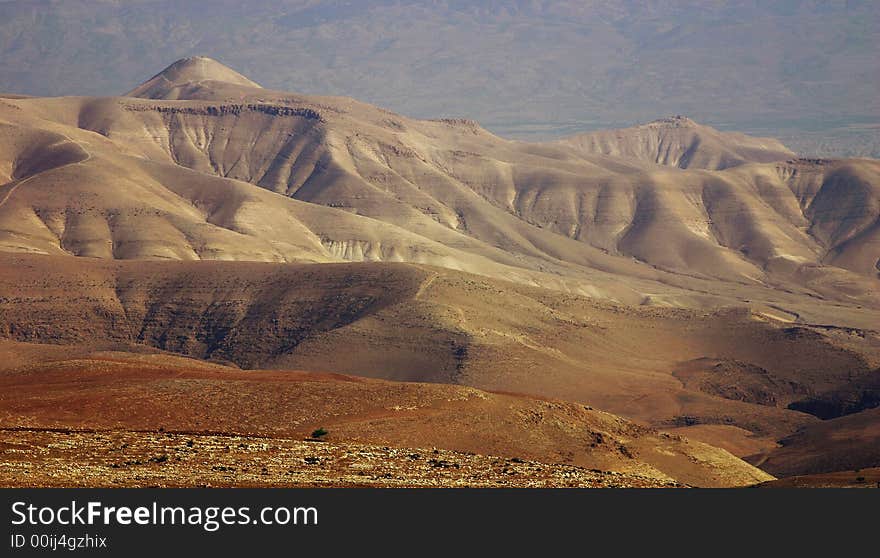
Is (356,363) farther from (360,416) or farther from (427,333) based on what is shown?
(360,416)

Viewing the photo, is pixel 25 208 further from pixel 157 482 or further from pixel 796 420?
pixel 157 482

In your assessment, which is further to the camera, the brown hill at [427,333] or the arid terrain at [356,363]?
the brown hill at [427,333]

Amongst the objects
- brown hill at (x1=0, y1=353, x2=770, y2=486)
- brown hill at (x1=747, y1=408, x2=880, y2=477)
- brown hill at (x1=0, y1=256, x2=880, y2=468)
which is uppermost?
brown hill at (x1=0, y1=353, x2=770, y2=486)

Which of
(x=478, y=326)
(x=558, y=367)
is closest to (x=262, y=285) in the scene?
(x=478, y=326)

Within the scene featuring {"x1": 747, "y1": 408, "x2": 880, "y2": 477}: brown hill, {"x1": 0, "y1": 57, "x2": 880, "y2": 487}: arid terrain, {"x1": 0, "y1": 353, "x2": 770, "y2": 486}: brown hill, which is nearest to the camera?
{"x1": 0, "y1": 57, "x2": 880, "y2": 487}: arid terrain

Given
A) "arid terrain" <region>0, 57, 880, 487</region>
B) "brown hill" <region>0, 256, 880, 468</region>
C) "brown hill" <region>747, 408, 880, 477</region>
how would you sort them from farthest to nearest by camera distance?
"brown hill" <region>0, 256, 880, 468</region> → "brown hill" <region>747, 408, 880, 477</region> → "arid terrain" <region>0, 57, 880, 487</region>

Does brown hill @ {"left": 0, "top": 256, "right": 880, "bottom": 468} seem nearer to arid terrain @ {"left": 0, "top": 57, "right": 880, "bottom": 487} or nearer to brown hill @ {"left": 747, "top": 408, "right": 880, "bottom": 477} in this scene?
arid terrain @ {"left": 0, "top": 57, "right": 880, "bottom": 487}

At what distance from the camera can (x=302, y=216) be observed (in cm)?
19912

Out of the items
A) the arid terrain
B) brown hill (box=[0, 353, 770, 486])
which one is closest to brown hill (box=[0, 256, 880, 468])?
the arid terrain

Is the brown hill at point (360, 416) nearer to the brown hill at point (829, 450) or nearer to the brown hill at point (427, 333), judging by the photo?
the brown hill at point (829, 450)

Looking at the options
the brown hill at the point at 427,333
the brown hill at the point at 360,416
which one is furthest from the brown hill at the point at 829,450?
the brown hill at the point at 427,333

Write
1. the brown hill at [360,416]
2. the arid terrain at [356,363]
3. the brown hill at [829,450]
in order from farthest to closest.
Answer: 1. the brown hill at [829,450]
2. the brown hill at [360,416]
3. the arid terrain at [356,363]

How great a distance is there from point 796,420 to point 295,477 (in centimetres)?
6673

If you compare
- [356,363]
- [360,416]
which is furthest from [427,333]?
[360,416]
